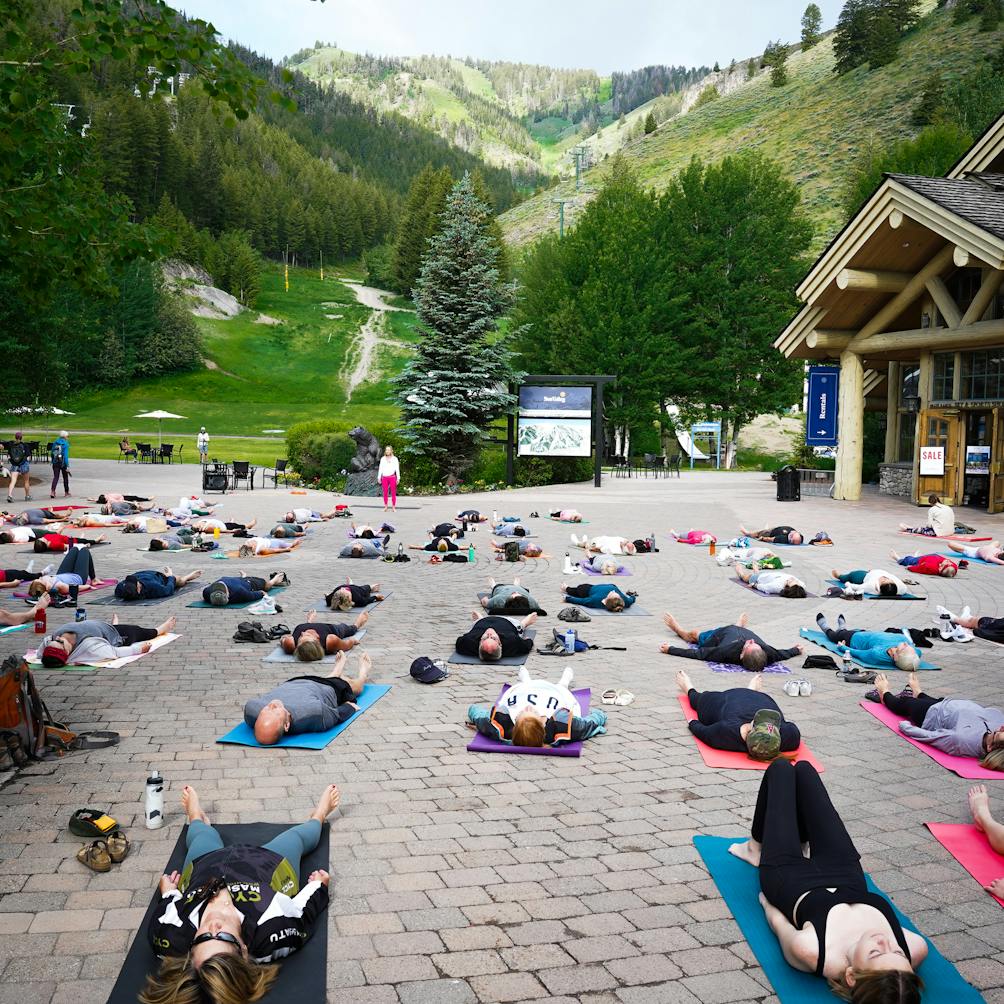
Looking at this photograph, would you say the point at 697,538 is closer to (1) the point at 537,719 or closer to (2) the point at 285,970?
(1) the point at 537,719

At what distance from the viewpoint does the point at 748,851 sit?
15.3 ft

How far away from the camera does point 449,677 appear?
8.52 m

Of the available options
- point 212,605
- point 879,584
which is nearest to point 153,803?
point 212,605

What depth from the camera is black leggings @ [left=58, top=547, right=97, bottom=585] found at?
13.0m

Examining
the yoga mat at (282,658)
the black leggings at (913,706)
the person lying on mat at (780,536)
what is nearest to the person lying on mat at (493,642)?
the yoga mat at (282,658)

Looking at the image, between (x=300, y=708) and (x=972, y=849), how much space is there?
183 inches

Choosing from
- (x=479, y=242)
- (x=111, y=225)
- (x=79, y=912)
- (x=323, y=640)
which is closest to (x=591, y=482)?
(x=479, y=242)

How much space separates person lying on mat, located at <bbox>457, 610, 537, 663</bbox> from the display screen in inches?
863

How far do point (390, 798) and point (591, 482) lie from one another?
1169 inches

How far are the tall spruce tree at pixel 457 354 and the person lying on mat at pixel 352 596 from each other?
18.0 metres

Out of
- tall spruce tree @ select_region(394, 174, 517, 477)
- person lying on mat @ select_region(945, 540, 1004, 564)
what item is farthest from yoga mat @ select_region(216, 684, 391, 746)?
tall spruce tree @ select_region(394, 174, 517, 477)

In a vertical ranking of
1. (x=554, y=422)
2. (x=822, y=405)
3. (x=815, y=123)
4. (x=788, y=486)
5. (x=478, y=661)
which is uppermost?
(x=815, y=123)

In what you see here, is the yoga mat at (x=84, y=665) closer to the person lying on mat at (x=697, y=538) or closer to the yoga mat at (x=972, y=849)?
the yoga mat at (x=972, y=849)

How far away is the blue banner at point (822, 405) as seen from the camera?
92.6ft
